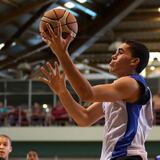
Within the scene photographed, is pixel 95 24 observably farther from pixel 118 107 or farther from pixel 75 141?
Answer: pixel 118 107

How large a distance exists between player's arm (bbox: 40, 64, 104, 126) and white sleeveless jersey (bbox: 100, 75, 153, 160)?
0.35 m

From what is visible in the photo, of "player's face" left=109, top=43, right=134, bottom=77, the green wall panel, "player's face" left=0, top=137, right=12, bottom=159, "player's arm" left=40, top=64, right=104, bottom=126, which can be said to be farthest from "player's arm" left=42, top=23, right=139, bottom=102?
the green wall panel

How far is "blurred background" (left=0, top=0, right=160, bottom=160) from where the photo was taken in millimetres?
16938

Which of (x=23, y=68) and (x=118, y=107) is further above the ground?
(x=23, y=68)

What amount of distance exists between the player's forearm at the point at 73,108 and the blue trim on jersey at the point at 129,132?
469 mm

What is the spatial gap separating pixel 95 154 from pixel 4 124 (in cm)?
365

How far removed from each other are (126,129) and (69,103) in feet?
1.70

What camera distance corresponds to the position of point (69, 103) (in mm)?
3395

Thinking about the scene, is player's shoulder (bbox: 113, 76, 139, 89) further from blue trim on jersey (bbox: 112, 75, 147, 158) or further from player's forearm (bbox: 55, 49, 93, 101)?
player's forearm (bbox: 55, 49, 93, 101)

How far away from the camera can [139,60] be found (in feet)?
10.6

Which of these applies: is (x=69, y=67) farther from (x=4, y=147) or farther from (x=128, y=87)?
(x=4, y=147)

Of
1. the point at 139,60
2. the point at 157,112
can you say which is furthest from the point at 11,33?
the point at 139,60

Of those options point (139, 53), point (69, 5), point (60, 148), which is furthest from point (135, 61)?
point (60, 148)

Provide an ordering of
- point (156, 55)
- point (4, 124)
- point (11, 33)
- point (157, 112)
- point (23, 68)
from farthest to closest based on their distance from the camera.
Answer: point (23, 68)
point (11, 33)
point (156, 55)
point (4, 124)
point (157, 112)
